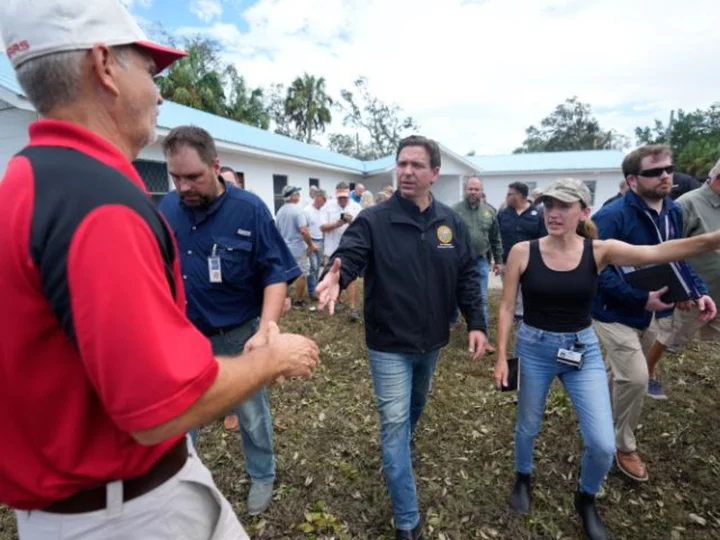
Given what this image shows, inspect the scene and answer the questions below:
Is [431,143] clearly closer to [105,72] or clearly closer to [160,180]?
[105,72]

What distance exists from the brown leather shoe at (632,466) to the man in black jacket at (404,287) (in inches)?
58.8

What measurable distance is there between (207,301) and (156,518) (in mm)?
1678

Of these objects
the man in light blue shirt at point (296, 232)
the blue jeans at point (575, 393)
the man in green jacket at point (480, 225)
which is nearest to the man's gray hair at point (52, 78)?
the blue jeans at point (575, 393)

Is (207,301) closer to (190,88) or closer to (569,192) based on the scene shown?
(569,192)

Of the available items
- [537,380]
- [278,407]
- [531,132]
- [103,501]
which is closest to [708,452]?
[537,380]

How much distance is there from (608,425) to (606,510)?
82cm

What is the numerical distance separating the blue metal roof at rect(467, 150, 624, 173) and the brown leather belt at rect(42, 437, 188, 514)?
82.4ft

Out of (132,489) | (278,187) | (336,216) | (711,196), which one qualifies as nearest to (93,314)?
(132,489)

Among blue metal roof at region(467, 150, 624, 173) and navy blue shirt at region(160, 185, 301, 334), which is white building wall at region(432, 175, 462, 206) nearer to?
blue metal roof at region(467, 150, 624, 173)

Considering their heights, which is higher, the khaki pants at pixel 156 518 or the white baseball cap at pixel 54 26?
the white baseball cap at pixel 54 26

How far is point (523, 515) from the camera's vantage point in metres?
2.82

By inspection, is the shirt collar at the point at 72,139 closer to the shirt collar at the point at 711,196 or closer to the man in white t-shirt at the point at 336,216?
the shirt collar at the point at 711,196

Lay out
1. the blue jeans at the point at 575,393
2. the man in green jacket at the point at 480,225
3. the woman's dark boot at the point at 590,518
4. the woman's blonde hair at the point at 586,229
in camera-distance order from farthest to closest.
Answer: the man in green jacket at the point at 480,225 → the woman's blonde hair at the point at 586,229 → the woman's dark boot at the point at 590,518 → the blue jeans at the point at 575,393

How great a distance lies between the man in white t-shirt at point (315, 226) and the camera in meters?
8.21
